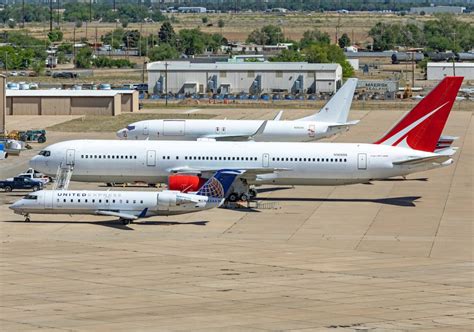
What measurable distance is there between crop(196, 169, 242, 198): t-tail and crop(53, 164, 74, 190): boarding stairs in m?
10.5

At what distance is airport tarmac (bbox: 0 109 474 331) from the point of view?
2058 inches

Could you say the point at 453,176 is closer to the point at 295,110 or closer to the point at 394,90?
the point at 295,110

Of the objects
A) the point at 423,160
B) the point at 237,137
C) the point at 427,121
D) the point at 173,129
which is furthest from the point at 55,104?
the point at 423,160

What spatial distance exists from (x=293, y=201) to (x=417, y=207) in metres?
8.46

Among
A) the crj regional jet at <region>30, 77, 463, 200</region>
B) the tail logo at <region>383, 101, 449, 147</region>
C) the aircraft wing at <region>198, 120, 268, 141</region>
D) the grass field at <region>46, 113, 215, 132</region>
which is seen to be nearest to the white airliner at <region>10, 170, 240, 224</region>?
the crj regional jet at <region>30, 77, 463, 200</region>

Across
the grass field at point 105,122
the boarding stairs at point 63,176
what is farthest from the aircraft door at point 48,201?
the grass field at point 105,122

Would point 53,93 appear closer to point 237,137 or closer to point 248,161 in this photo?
point 237,137

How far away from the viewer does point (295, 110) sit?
166125 mm

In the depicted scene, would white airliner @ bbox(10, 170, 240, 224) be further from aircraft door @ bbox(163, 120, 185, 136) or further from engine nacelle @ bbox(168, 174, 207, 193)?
aircraft door @ bbox(163, 120, 185, 136)

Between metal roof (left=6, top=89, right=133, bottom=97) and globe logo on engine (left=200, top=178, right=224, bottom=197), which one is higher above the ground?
globe logo on engine (left=200, top=178, right=224, bottom=197)

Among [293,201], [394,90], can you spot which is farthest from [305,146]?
[394,90]

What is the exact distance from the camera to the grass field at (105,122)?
441 ft

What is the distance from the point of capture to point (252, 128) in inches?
4422

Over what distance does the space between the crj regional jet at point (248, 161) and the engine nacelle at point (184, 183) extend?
1541 mm
